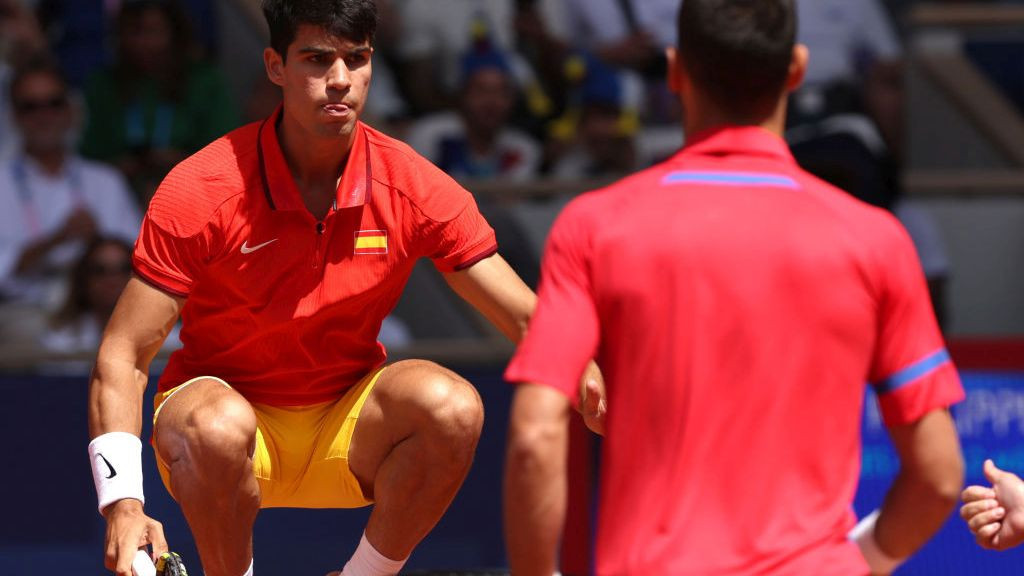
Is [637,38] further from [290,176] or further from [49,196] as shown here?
[290,176]

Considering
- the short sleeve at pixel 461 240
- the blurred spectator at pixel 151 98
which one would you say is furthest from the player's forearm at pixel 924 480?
the blurred spectator at pixel 151 98

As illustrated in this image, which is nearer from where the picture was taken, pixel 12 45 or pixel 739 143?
pixel 739 143

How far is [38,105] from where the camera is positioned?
645 cm

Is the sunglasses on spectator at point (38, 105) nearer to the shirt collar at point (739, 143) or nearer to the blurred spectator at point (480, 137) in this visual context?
the blurred spectator at point (480, 137)

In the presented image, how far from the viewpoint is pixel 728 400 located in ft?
7.69

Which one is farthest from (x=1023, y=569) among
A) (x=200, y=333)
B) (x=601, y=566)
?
(x=601, y=566)

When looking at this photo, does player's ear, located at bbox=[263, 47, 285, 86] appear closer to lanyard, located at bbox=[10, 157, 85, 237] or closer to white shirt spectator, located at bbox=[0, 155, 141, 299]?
white shirt spectator, located at bbox=[0, 155, 141, 299]

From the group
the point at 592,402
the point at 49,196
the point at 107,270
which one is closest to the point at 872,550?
the point at 592,402

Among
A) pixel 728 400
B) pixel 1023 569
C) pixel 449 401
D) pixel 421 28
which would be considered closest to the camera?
pixel 728 400

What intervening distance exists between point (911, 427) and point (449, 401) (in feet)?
4.57

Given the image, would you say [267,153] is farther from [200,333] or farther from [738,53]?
[738,53]

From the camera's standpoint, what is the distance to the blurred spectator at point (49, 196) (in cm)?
621

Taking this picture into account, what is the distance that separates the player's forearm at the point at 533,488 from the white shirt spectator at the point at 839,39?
511 centimetres

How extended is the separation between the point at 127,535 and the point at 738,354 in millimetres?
1395
